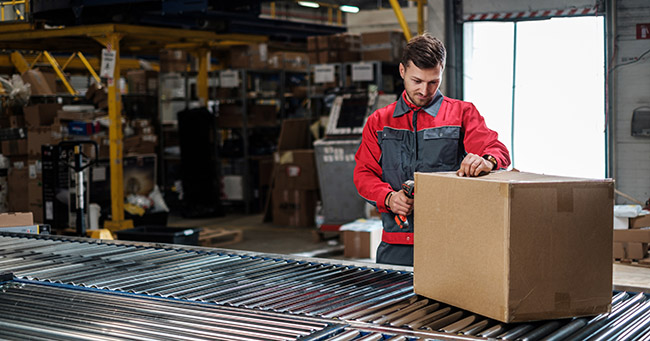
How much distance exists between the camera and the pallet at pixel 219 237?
827 cm

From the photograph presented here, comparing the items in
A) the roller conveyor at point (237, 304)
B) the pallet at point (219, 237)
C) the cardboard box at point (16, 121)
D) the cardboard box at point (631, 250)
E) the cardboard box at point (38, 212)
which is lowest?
the pallet at point (219, 237)

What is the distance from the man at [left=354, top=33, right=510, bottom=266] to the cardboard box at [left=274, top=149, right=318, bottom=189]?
634cm

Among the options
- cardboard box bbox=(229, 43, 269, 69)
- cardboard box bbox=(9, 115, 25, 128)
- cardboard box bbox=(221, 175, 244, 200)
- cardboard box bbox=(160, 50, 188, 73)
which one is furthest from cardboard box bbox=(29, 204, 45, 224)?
cardboard box bbox=(229, 43, 269, 69)

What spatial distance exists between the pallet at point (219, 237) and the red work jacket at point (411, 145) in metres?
5.32

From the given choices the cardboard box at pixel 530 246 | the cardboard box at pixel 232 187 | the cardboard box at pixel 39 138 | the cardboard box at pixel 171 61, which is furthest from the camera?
the cardboard box at pixel 171 61

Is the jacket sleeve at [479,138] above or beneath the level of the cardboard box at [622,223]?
above

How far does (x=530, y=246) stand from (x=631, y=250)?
17.7 feet

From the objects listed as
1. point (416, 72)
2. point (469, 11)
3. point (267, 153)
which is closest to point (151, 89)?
point (267, 153)

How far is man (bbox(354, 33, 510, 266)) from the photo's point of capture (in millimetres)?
2896

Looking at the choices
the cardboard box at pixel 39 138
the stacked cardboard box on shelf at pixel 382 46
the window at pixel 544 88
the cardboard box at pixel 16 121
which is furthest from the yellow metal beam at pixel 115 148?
the window at pixel 544 88

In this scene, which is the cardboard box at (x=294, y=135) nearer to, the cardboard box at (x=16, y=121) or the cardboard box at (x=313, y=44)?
the cardboard box at (x=313, y=44)

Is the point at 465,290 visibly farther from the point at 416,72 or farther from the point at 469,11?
the point at 469,11

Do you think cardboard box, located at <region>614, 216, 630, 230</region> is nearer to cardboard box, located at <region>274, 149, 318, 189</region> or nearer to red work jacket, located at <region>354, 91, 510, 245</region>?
cardboard box, located at <region>274, 149, 318, 189</region>

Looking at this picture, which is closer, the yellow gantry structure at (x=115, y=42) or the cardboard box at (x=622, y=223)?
the cardboard box at (x=622, y=223)
